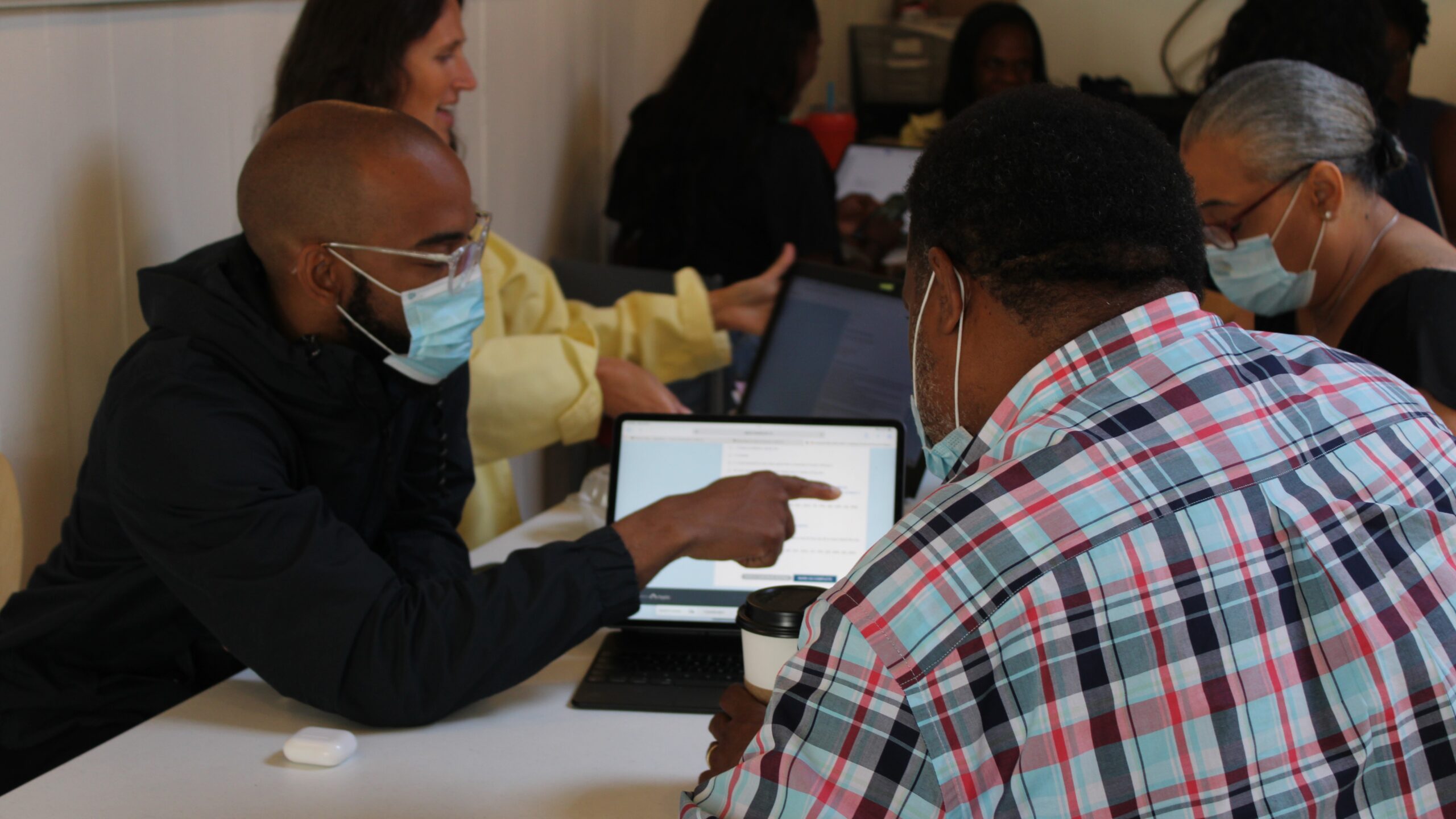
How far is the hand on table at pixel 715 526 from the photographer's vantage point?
133cm

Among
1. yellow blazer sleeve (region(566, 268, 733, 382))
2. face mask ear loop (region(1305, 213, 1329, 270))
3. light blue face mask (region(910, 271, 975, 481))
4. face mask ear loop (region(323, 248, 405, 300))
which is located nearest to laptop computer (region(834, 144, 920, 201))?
yellow blazer sleeve (region(566, 268, 733, 382))

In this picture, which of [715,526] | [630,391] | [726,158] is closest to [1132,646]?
[715,526]

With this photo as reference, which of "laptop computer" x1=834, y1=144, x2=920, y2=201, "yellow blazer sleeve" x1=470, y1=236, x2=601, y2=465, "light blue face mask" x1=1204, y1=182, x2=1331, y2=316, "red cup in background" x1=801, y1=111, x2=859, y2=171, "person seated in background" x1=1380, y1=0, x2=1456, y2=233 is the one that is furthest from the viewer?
"red cup in background" x1=801, y1=111, x2=859, y2=171

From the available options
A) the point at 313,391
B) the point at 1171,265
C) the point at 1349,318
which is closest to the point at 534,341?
the point at 313,391

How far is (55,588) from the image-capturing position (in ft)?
4.80

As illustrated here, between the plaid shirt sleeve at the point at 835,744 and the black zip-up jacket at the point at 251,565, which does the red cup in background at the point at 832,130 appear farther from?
the plaid shirt sleeve at the point at 835,744

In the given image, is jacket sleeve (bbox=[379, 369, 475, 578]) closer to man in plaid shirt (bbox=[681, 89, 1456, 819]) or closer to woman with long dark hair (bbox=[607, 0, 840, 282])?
man in plaid shirt (bbox=[681, 89, 1456, 819])

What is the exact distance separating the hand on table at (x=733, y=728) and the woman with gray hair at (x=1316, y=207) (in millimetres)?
1190

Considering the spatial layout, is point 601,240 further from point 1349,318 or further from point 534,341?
point 1349,318

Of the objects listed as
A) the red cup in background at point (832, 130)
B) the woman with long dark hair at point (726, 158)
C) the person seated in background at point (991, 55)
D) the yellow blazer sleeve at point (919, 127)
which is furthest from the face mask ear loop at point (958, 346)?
the red cup in background at point (832, 130)

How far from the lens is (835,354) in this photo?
80.8 inches

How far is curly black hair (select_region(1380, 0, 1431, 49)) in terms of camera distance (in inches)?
139

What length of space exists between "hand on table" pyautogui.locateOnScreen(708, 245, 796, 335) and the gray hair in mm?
821

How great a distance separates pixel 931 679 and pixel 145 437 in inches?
37.5
